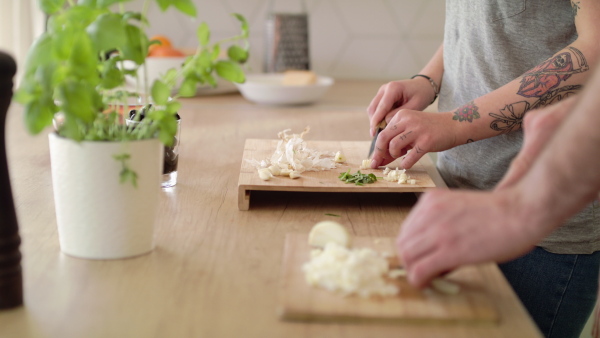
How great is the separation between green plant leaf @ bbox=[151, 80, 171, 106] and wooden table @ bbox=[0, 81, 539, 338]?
0.23m

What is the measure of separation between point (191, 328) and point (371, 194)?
60cm

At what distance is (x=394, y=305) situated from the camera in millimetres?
776

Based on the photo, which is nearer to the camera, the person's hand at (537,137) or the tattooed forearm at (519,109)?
the person's hand at (537,137)

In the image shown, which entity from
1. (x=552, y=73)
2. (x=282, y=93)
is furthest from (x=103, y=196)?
(x=282, y=93)

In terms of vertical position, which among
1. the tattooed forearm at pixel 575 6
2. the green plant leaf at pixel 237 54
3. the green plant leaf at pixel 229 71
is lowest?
the green plant leaf at pixel 229 71

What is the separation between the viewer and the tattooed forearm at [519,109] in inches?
49.3

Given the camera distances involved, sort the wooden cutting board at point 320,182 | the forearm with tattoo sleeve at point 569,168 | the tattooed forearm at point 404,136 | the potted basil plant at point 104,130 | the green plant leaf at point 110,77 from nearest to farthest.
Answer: the forearm with tattoo sleeve at point 569,168, the potted basil plant at point 104,130, the green plant leaf at point 110,77, the wooden cutting board at point 320,182, the tattooed forearm at point 404,136

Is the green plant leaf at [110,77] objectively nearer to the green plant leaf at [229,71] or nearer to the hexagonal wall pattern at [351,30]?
the green plant leaf at [229,71]

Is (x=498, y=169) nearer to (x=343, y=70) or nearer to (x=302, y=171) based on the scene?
(x=302, y=171)

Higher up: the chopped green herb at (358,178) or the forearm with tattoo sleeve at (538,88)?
the forearm with tattoo sleeve at (538,88)

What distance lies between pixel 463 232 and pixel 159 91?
0.42m

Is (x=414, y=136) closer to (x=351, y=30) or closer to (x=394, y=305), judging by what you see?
(x=394, y=305)

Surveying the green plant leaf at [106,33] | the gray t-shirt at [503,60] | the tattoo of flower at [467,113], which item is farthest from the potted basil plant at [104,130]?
the gray t-shirt at [503,60]

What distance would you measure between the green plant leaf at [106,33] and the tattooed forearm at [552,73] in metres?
0.76
